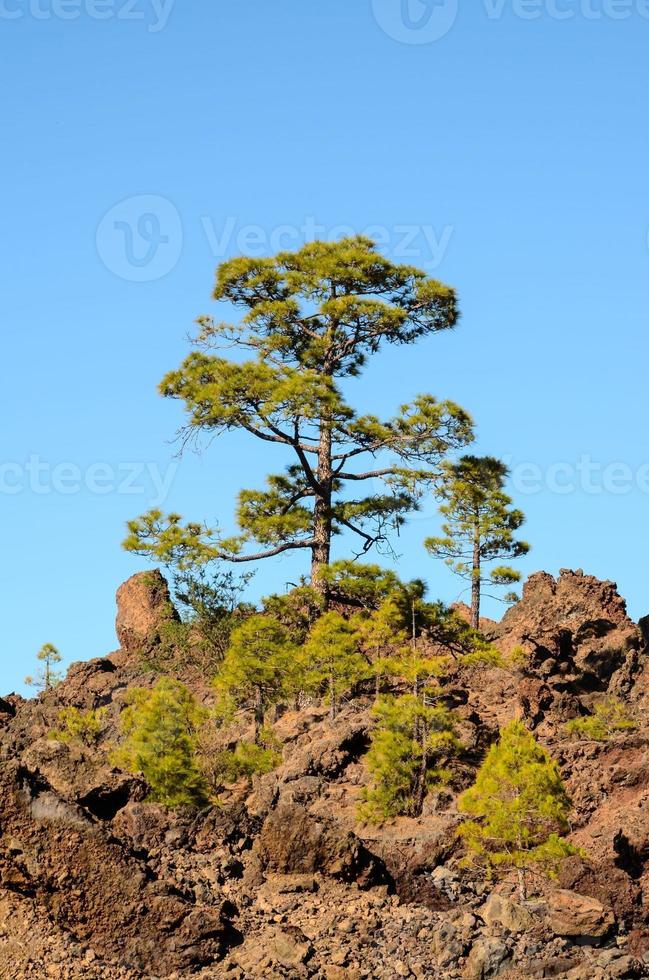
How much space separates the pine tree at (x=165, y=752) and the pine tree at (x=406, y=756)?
3655mm

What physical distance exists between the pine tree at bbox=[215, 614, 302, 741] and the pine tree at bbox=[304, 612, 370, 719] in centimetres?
42

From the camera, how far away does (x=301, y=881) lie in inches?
1109

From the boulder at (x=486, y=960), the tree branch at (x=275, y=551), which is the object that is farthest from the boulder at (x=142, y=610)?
the boulder at (x=486, y=960)

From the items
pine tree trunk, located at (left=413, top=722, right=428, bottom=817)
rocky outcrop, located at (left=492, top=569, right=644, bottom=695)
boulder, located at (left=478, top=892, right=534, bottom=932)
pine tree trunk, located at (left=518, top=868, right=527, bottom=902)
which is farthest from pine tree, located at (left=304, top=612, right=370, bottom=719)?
boulder, located at (left=478, top=892, right=534, bottom=932)

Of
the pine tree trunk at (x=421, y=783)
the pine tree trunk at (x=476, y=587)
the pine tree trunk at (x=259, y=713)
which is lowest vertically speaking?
the pine tree trunk at (x=421, y=783)

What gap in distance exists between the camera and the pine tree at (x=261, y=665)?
1570 inches

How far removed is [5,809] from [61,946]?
2.50 m

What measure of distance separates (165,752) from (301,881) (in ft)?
21.9

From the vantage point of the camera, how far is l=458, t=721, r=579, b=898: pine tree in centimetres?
3023

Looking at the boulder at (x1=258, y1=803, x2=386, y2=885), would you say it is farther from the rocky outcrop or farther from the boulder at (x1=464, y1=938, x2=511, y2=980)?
the rocky outcrop

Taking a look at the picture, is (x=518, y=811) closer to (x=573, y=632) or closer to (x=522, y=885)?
(x=522, y=885)

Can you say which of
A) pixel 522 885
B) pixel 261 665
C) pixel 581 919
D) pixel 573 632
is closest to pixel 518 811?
pixel 522 885

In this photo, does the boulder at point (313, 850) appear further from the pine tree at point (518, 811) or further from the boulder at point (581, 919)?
the boulder at point (581, 919)

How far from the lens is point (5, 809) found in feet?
86.1
